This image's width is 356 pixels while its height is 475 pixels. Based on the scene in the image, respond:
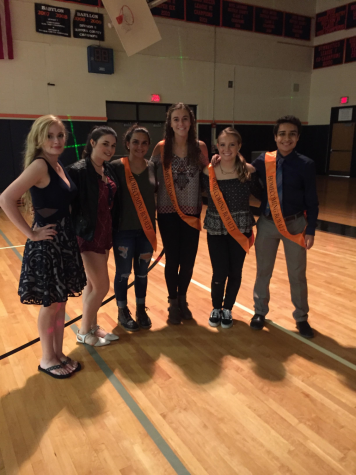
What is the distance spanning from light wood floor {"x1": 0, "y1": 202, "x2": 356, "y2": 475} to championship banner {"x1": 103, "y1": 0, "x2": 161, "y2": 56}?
6.53ft

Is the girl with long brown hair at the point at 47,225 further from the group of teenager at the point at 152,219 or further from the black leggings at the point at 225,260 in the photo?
the black leggings at the point at 225,260

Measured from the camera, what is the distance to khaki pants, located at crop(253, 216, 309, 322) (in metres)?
2.50

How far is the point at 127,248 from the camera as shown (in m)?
2.49

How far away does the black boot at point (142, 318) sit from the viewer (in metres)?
2.75

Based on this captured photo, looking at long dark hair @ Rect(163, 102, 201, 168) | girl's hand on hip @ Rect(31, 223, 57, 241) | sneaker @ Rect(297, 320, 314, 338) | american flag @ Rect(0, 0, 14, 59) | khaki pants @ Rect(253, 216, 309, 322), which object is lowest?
sneaker @ Rect(297, 320, 314, 338)

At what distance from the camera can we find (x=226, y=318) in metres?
2.74

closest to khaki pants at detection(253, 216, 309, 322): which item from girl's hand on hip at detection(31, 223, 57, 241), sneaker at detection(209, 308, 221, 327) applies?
sneaker at detection(209, 308, 221, 327)

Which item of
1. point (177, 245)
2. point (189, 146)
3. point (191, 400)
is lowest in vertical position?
point (191, 400)

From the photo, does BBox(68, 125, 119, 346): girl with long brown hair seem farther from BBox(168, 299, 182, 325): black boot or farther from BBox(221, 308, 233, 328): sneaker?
BBox(221, 308, 233, 328): sneaker

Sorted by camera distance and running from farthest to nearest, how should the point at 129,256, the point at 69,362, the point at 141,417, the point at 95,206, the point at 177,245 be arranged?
the point at 177,245
the point at 129,256
the point at 69,362
the point at 95,206
the point at 141,417

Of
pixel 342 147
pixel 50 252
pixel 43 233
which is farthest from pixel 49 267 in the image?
pixel 342 147

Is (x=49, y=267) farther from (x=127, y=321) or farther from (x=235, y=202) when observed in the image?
(x=235, y=202)

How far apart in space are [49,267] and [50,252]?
0.26ft

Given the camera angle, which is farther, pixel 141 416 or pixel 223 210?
pixel 223 210
